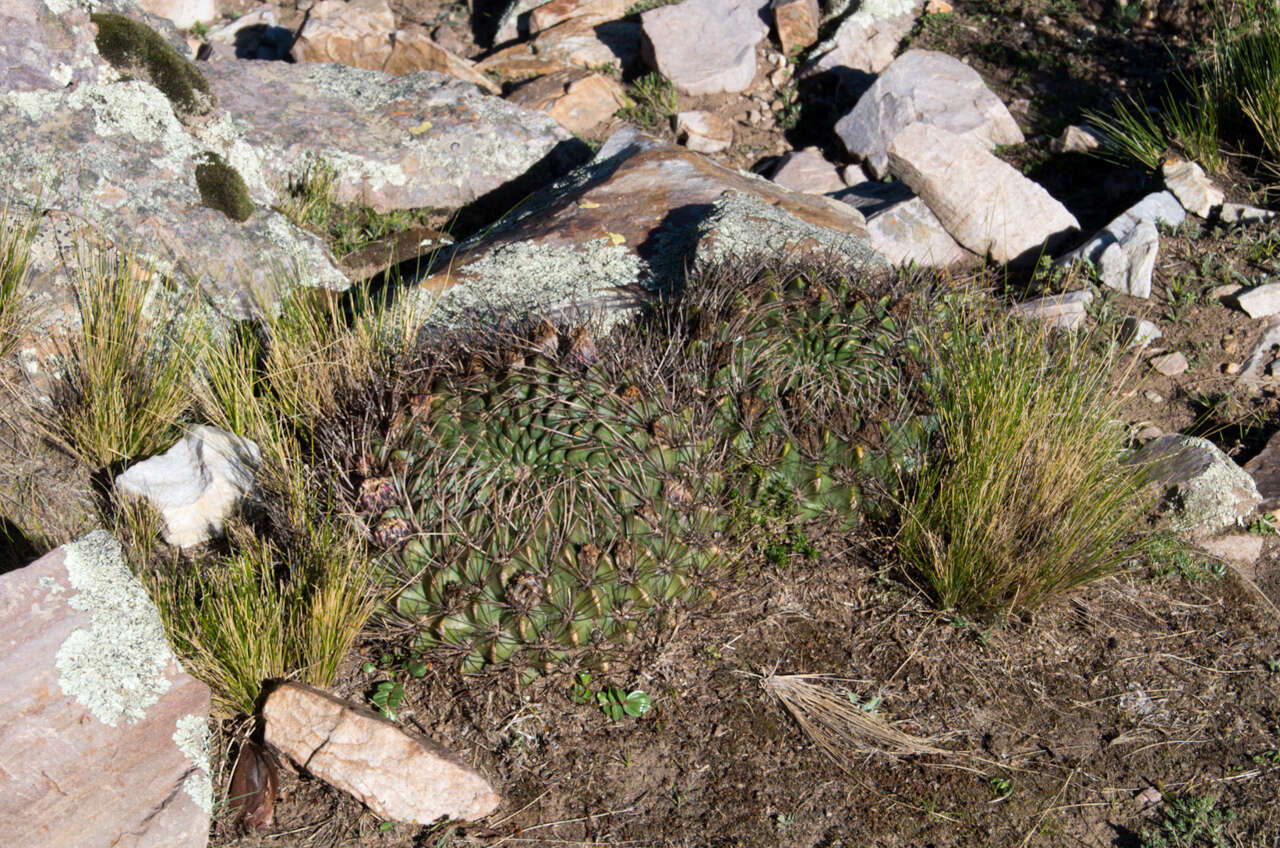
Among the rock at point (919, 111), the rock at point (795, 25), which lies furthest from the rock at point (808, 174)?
the rock at point (795, 25)

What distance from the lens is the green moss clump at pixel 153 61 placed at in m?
4.39

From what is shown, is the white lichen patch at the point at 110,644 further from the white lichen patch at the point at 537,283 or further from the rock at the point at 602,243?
the white lichen patch at the point at 537,283

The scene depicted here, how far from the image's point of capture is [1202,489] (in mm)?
3490

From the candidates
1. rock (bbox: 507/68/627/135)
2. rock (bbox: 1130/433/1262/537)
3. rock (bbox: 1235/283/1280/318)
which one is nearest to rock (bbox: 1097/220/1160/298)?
rock (bbox: 1235/283/1280/318)

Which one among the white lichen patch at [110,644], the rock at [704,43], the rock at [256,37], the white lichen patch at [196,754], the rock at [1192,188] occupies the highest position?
the rock at [256,37]

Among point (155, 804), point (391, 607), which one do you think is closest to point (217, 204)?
point (391, 607)

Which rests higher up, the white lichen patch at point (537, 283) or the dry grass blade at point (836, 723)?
the white lichen patch at point (537, 283)

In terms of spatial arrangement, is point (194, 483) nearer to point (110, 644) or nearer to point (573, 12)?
point (110, 644)

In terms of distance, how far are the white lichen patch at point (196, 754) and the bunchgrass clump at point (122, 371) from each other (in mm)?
1234

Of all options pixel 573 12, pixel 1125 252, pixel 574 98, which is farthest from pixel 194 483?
pixel 573 12

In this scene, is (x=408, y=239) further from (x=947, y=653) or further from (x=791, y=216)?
(x=947, y=653)

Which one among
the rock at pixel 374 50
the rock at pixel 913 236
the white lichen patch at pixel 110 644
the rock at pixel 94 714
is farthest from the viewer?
the rock at pixel 374 50

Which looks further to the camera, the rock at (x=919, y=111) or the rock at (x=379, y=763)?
the rock at (x=919, y=111)

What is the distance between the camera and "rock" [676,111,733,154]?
619 cm
